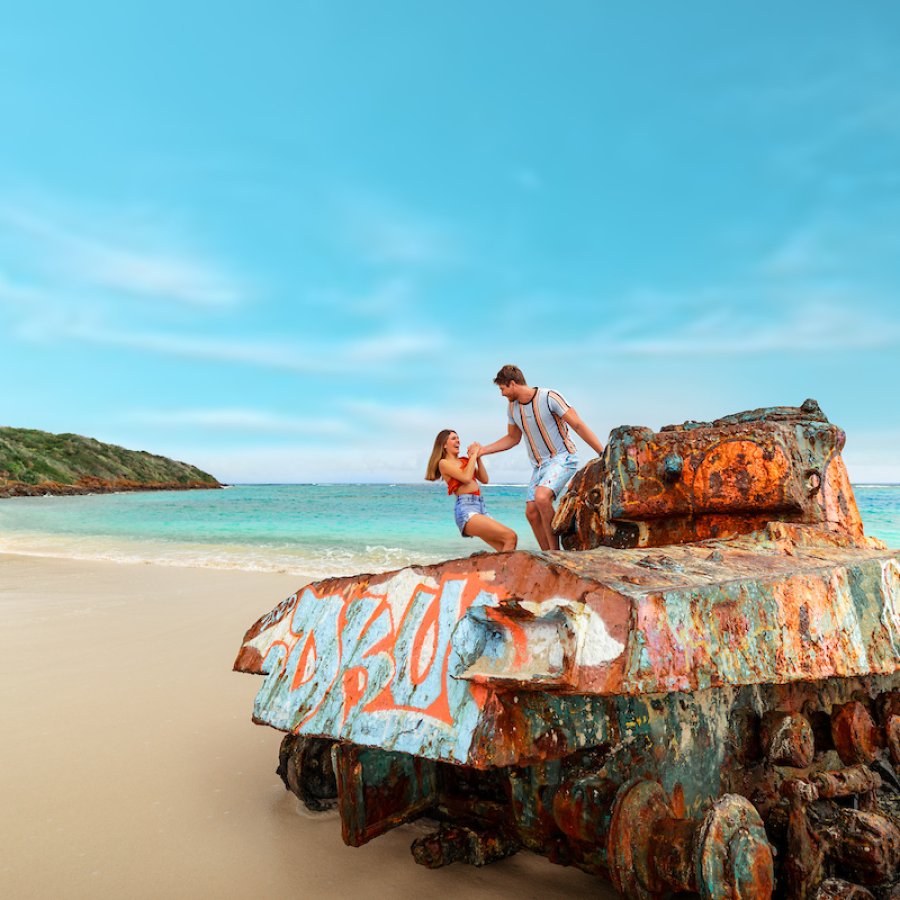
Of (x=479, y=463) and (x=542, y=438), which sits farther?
(x=479, y=463)

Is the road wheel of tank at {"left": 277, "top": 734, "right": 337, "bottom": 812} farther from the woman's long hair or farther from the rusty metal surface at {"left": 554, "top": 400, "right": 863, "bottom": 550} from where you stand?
the woman's long hair

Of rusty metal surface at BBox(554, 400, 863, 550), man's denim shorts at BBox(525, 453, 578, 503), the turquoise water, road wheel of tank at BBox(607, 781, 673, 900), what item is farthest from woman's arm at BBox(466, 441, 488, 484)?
the turquoise water

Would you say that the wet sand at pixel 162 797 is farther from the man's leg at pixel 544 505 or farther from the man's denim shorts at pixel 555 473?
the man's denim shorts at pixel 555 473

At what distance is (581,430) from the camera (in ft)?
14.9

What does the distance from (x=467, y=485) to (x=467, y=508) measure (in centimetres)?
16

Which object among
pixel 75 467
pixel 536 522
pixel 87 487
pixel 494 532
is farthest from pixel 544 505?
pixel 75 467

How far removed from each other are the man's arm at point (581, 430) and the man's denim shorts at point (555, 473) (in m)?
0.15

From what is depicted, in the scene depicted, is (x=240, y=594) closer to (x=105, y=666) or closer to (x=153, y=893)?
(x=105, y=666)

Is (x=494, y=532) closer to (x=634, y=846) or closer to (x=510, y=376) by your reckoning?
(x=510, y=376)

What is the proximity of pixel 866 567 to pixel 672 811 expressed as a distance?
1024 millimetres

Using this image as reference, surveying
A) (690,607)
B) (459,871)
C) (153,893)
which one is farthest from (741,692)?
(153,893)

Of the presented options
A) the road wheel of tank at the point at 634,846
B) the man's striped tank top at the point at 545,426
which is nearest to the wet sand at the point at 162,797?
the road wheel of tank at the point at 634,846

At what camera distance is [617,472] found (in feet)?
10.4

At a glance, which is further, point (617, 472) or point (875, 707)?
point (617, 472)
